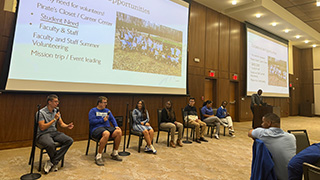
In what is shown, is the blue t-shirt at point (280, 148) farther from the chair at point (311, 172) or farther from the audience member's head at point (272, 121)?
the chair at point (311, 172)

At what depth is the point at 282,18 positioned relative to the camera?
24.7 feet

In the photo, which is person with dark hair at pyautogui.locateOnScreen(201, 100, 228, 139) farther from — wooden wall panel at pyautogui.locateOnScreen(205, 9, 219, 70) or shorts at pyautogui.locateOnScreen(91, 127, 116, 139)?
shorts at pyautogui.locateOnScreen(91, 127, 116, 139)

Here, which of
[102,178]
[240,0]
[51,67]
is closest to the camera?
[102,178]

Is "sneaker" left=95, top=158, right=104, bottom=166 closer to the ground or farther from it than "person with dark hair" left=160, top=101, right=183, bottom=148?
closer to the ground

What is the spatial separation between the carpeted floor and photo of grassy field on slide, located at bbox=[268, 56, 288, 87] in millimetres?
6592

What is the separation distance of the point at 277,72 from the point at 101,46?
9040mm

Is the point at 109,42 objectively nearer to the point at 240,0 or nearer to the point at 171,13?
the point at 171,13

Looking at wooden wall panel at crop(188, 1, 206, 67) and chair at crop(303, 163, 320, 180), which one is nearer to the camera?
chair at crop(303, 163, 320, 180)

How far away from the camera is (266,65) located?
8844mm

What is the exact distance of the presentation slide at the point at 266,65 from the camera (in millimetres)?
8219

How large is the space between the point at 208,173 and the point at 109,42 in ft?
10.9

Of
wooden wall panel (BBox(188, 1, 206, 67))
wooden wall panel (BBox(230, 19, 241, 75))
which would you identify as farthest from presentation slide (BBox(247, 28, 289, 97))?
wooden wall panel (BBox(188, 1, 206, 67))

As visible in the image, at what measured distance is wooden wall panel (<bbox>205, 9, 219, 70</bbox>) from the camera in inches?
273

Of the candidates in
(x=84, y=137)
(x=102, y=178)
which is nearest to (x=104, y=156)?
(x=102, y=178)
